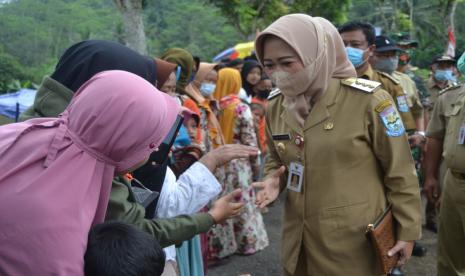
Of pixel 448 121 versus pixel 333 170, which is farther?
pixel 448 121

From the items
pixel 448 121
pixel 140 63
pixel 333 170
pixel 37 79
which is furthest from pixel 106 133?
pixel 37 79

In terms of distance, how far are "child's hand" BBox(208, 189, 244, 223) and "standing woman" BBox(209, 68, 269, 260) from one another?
256 cm

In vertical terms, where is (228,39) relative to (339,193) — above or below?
below

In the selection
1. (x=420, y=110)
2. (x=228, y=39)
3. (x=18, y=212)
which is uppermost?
(x=18, y=212)

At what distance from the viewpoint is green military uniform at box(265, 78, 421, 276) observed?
1.91 meters

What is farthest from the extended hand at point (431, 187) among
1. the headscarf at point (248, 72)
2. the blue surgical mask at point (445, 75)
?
the blue surgical mask at point (445, 75)

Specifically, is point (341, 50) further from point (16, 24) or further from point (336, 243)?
point (16, 24)

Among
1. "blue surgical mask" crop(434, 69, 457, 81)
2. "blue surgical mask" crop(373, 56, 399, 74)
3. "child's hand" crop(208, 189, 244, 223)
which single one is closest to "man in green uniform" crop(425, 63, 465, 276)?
"blue surgical mask" crop(373, 56, 399, 74)

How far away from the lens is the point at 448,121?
124 inches

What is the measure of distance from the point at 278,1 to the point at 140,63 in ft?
52.2

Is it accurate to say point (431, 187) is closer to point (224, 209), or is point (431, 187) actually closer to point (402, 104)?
point (402, 104)

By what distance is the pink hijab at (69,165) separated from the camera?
1063mm

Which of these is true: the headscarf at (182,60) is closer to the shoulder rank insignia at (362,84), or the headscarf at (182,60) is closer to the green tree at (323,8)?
the shoulder rank insignia at (362,84)

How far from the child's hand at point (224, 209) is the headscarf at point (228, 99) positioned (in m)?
2.70
